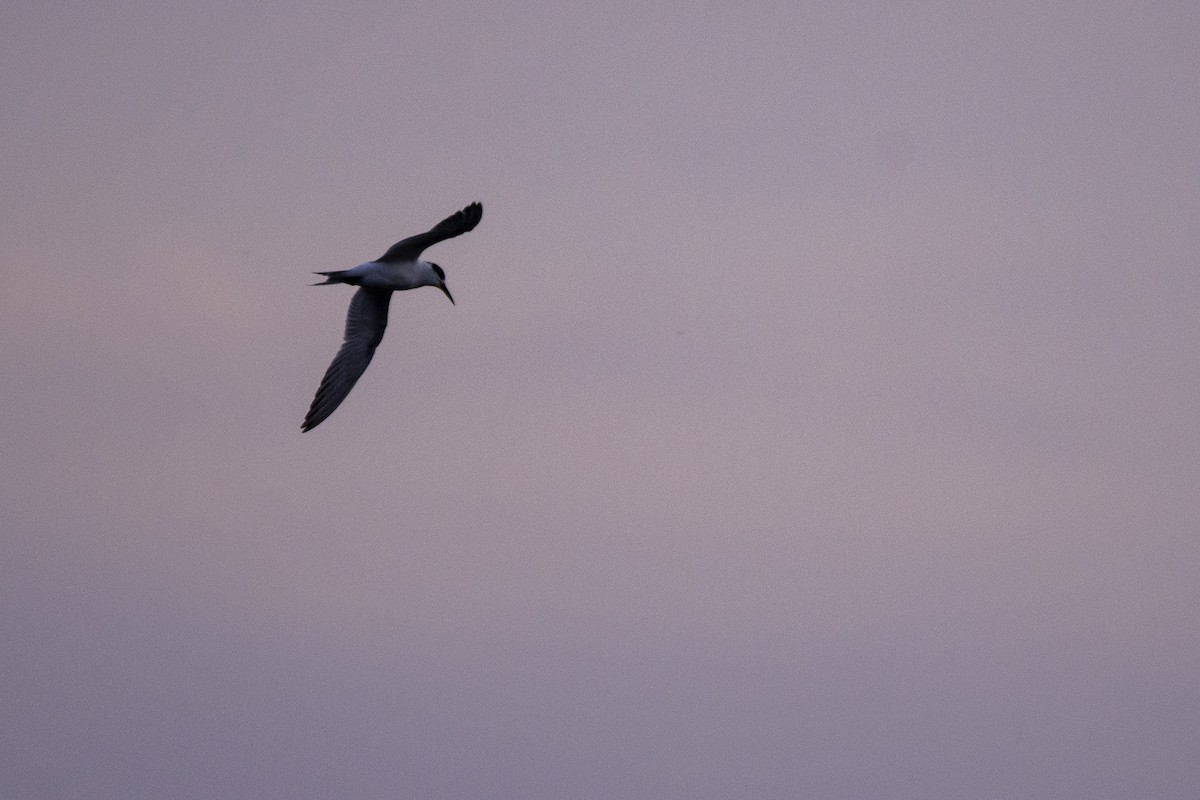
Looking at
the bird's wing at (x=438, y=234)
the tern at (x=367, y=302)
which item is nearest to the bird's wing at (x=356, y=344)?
the tern at (x=367, y=302)

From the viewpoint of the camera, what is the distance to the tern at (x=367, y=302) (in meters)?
26.1

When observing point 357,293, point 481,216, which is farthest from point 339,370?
point 481,216

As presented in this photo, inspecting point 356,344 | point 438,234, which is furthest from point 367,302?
point 438,234

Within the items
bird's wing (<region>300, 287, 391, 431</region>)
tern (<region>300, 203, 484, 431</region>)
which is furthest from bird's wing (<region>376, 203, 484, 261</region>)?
bird's wing (<region>300, 287, 391, 431</region>)

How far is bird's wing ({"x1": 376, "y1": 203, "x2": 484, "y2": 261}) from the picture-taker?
23281 mm

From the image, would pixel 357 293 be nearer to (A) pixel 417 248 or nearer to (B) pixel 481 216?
(A) pixel 417 248

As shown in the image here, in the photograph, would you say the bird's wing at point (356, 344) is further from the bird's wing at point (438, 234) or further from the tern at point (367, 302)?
the bird's wing at point (438, 234)

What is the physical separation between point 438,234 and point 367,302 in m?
4.23

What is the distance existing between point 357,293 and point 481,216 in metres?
5.40

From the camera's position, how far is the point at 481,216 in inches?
918

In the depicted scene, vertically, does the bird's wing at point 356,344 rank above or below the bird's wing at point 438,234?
below

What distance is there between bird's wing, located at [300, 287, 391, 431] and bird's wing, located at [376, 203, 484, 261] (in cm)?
154

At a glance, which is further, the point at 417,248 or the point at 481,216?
the point at 417,248

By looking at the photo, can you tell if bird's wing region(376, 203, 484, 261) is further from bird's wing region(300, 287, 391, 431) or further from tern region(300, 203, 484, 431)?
bird's wing region(300, 287, 391, 431)
